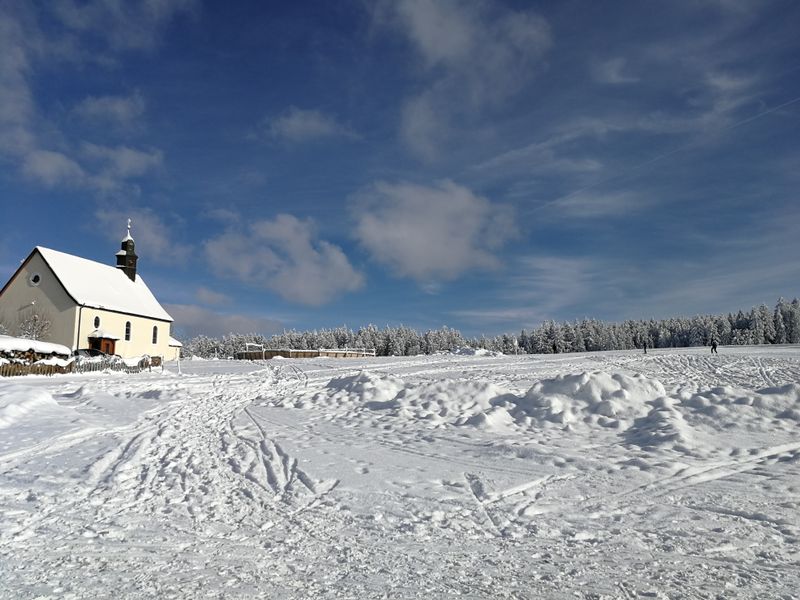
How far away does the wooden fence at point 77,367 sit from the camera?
2562 centimetres

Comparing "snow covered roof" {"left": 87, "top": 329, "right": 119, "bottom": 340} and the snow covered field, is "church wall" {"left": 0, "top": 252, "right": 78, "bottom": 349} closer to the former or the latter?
"snow covered roof" {"left": 87, "top": 329, "right": 119, "bottom": 340}

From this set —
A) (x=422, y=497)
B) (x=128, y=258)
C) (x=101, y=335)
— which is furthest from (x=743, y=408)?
(x=128, y=258)

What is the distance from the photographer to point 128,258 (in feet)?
165

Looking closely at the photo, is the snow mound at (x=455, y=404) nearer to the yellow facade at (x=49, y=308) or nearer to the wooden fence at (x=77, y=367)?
the wooden fence at (x=77, y=367)

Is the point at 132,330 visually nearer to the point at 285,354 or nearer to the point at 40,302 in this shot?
the point at 40,302

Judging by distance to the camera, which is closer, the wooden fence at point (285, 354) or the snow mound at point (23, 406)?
the snow mound at point (23, 406)

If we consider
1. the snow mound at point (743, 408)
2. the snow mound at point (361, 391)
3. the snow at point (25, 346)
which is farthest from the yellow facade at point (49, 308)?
the snow mound at point (743, 408)

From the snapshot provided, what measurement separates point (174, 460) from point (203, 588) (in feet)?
17.6

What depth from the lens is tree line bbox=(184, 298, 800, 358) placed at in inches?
3994

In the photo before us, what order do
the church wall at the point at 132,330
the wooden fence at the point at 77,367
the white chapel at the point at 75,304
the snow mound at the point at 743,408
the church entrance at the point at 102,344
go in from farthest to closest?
the church entrance at the point at 102,344
the church wall at the point at 132,330
the white chapel at the point at 75,304
the wooden fence at the point at 77,367
the snow mound at the point at 743,408

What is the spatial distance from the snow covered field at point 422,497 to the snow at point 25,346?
17.2 m

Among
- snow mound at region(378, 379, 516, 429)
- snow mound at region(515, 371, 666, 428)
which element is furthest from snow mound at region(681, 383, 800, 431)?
snow mound at region(378, 379, 516, 429)

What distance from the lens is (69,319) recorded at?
37.5m

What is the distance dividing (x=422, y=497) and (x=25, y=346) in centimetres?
3073
